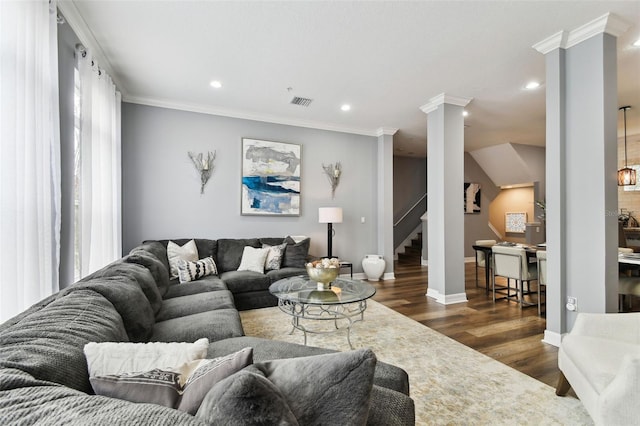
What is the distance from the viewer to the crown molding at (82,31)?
230cm

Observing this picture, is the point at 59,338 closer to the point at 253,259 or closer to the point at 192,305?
the point at 192,305

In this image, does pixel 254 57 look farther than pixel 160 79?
No

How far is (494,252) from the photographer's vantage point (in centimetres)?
421

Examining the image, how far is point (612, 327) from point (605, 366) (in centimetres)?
47

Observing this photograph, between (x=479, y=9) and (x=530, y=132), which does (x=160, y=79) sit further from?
(x=530, y=132)

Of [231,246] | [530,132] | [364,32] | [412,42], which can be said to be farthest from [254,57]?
[530,132]

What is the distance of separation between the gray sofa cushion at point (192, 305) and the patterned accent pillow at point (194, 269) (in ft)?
3.38

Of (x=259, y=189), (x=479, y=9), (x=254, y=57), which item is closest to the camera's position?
(x=479, y=9)

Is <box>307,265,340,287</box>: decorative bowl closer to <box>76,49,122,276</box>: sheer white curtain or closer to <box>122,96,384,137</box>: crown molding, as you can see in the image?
<box>76,49,122,276</box>: sheer white curtain

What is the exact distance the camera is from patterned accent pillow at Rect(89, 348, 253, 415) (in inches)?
30.8

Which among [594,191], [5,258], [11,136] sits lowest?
[5,258]

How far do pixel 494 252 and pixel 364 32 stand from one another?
3.47 m

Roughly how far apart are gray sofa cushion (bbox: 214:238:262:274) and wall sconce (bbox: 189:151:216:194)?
0.95m

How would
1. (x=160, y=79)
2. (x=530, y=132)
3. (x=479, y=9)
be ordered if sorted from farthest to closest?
1. (x=530, y=132)
2. (x=160, y=79)
3. (x=479, y=9)
